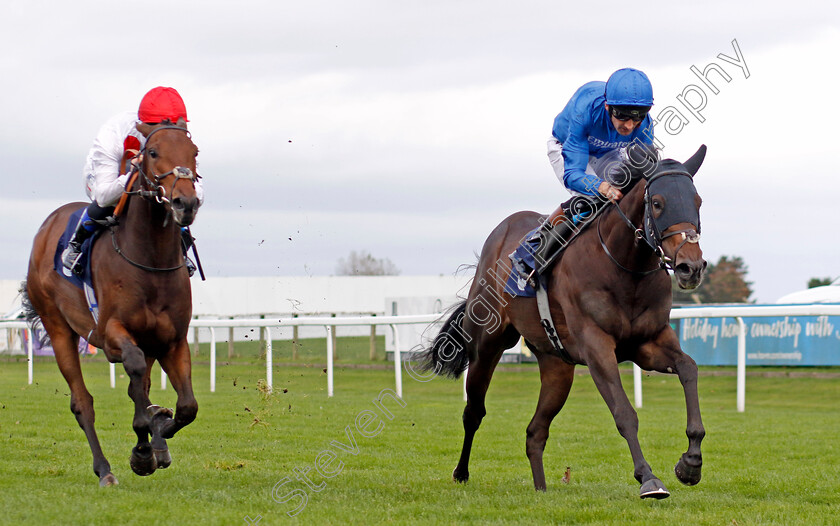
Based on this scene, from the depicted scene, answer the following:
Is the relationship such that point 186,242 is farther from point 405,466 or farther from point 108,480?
point 405,466

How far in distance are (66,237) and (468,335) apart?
8.94 ft

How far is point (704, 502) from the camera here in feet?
16.3

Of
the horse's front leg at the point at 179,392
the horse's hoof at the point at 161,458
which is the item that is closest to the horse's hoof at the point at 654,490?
the horse's front leg at the point at 179,392

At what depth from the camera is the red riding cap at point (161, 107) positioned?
212 inches

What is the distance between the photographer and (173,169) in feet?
16.2

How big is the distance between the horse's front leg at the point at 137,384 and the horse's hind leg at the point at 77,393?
42 centimetres

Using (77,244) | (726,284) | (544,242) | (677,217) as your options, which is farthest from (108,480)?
(726,284)

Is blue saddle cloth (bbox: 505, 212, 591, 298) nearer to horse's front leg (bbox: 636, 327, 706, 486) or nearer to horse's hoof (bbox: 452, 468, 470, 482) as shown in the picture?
horse's front leg (bbox: 636, 327, 706, 486)

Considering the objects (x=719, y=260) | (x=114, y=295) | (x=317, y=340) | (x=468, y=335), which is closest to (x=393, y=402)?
(x=468, y=335)

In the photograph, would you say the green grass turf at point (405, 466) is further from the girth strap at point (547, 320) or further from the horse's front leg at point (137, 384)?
the girth strap at point (547, 320)

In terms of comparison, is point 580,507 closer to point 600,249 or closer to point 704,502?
point 704,502

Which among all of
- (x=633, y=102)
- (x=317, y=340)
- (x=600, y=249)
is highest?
(x=633, y=102)

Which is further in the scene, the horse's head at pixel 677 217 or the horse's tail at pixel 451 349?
the horse's tail at pixel 451 349

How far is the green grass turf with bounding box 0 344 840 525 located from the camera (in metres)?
4.62
